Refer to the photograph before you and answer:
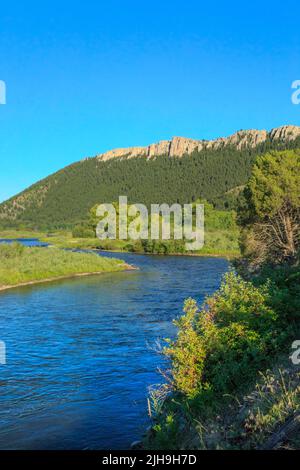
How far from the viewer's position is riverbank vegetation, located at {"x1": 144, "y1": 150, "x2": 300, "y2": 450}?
8375 mm

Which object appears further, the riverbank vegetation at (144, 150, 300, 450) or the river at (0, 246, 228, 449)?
the river at (0, 246, 228, 449)

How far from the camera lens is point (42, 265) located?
51.7m

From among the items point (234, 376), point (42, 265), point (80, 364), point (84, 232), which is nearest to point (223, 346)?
point (234, 376)

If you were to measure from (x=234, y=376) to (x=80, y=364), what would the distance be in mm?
9488

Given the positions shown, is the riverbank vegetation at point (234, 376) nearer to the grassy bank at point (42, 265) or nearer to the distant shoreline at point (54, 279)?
the distant shoreline at point (54, 279)

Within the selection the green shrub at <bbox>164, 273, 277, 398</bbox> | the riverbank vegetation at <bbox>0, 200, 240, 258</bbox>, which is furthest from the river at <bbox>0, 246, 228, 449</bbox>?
the riverbank vegetation at <bbox>0, 200, 240, 258</bbox>

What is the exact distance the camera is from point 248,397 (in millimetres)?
9656

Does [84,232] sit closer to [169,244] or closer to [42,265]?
[169,244]

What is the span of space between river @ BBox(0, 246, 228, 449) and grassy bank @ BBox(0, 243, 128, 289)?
20.6 ft

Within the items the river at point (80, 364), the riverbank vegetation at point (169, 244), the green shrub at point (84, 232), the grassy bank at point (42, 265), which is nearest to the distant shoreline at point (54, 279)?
the grassy bank at point (42, 265)

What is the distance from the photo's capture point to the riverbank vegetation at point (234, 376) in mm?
8375

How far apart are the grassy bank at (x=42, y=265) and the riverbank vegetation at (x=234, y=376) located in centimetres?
3247

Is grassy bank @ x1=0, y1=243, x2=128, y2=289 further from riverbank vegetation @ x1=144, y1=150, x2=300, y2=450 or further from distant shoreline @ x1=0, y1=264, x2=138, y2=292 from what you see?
riverbank vegetation @ x1=144, y1=150, x2=300, y2=450
